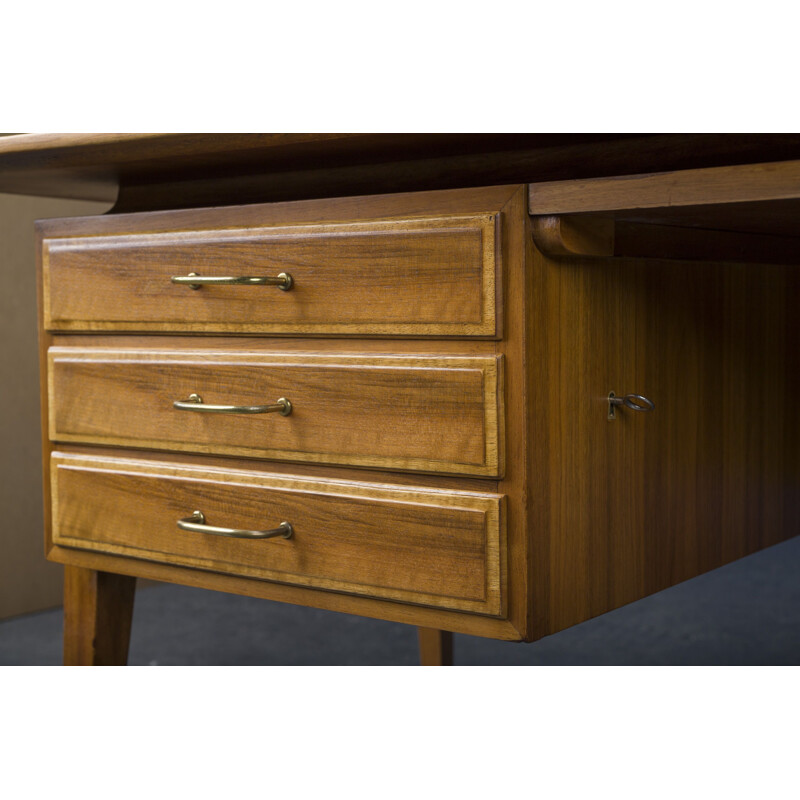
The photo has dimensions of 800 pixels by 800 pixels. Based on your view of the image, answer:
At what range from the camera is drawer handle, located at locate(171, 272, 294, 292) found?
84 cm

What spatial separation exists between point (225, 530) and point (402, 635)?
109cm

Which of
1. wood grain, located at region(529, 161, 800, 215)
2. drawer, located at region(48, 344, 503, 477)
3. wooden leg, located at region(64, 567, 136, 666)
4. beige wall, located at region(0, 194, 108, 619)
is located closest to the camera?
wood grain, located at region(529, 161, 800, 215)

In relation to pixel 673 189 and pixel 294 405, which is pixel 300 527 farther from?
pixel 673 189

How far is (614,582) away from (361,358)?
240 mm

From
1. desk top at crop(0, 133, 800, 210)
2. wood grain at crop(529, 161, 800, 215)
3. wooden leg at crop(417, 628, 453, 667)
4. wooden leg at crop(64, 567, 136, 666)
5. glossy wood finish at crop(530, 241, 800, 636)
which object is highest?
desk top at crop(0, 133, 800, 210)

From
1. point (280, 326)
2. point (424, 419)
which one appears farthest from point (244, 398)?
point (424, 419)

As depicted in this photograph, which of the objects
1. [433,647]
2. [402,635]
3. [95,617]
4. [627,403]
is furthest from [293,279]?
[402,635]

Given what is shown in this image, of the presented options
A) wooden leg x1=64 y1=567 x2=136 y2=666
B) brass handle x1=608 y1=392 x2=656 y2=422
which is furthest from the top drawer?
wooden leg x1=64 y1=567 x2=136 y2=666

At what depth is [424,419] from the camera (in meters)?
0.77

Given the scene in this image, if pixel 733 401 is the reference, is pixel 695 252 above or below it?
above

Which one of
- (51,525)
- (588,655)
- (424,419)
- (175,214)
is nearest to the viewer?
(424,419)

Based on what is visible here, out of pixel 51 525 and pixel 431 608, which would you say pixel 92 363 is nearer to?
pixel 51 525

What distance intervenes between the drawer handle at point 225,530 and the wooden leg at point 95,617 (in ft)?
0.59

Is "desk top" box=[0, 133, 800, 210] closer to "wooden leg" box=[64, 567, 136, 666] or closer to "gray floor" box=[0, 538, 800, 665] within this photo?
"wooden leg" box=[64, 567, 136, 666]
